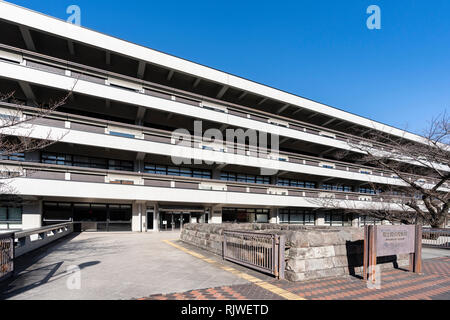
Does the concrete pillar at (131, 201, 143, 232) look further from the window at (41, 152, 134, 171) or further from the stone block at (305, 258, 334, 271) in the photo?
the stone block at (305, 258, 334, 271)

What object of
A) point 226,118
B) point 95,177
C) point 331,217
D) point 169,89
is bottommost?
point 331,217

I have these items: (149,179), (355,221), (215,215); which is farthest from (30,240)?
(355,221)

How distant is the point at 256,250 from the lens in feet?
24.7

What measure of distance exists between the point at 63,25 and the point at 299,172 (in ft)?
94.4

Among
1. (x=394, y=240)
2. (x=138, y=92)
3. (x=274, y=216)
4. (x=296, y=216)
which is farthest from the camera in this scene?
(x=296, y=216)

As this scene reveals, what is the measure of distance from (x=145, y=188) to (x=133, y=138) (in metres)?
4.77

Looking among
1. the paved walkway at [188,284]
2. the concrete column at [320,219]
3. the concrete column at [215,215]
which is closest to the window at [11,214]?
the paved walkway at [188,284]

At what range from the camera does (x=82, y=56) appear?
2364cm

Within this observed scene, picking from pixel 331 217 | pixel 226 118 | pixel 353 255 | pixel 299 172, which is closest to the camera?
pixel 353 255

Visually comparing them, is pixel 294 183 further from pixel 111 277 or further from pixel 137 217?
pixel 111 277

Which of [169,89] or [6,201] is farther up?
[169,89]
